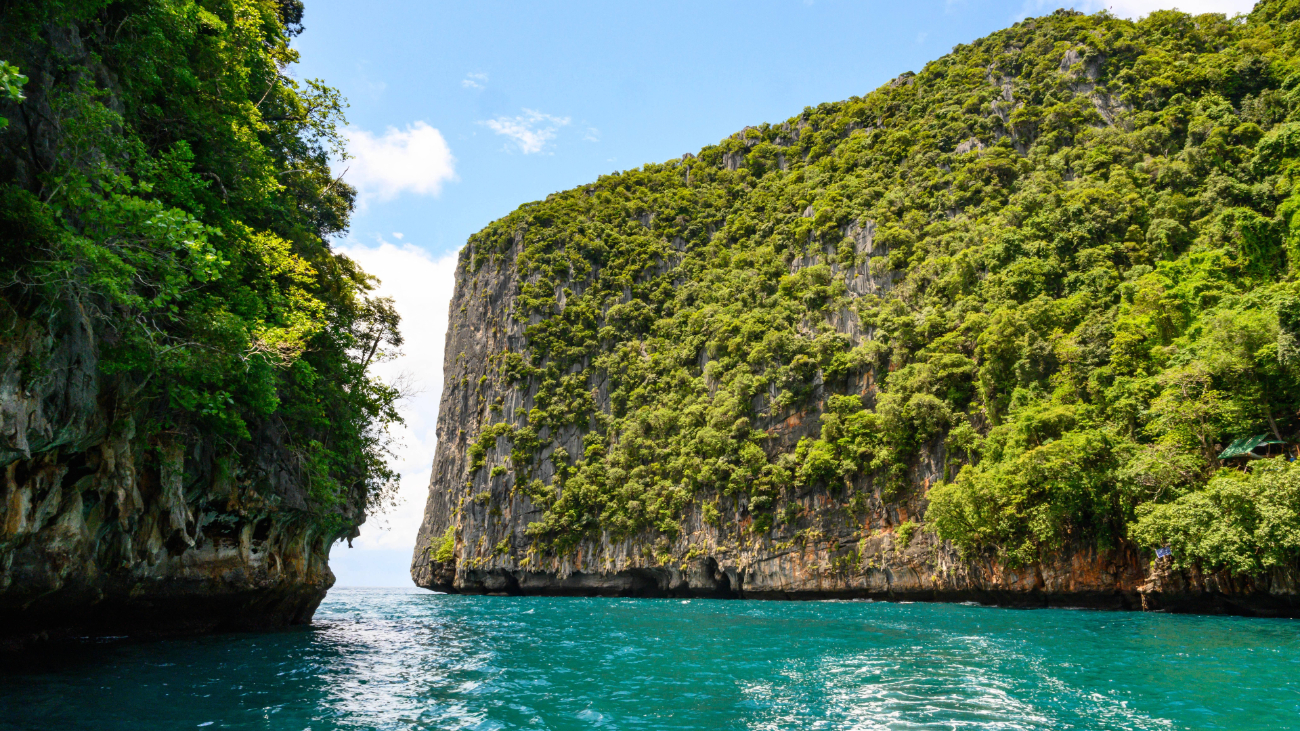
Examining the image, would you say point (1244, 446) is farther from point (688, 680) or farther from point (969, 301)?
point (688, 680)

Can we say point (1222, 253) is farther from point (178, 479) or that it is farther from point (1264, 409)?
point (178, 479)

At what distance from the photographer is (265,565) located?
1850 cm

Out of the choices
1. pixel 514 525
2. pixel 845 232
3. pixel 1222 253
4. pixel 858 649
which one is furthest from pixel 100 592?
pixel 845 232

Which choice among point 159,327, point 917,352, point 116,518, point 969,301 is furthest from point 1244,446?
point 116,518

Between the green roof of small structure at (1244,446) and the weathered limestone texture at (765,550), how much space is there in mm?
4273

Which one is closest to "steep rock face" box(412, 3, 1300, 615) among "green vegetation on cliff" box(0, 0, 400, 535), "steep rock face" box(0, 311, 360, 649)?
"green vegetation on cliff" box(0, 0, 400, 535)

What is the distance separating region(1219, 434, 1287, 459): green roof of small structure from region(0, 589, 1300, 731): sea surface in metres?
5.78

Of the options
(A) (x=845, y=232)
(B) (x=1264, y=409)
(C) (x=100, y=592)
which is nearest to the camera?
(C) (x=100, y=592)

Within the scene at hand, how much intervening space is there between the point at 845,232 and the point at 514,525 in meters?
40.5

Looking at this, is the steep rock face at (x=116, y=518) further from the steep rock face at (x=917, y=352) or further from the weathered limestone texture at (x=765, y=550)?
the weathered limestone texture at (x=765, y=550)

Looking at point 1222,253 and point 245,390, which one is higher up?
point 1222,253

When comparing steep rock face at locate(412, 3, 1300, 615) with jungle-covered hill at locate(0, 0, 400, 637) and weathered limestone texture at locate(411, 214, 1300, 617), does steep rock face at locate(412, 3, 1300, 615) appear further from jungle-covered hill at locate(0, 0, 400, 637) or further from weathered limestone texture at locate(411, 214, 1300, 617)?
jungle-covered hill at locate(0, 0, 400, 637)

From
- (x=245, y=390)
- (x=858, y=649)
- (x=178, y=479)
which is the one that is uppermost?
(x=245, y=390)

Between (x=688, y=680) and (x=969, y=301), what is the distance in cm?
3612
